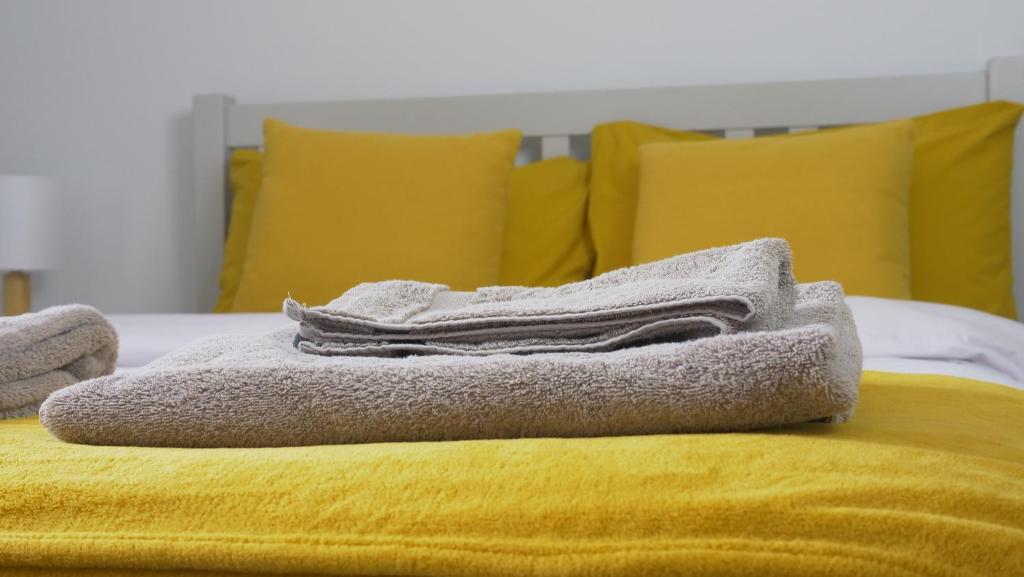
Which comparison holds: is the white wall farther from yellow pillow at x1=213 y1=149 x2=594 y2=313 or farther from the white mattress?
the white mattress

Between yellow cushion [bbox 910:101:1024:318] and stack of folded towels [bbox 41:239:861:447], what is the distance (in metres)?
1.29

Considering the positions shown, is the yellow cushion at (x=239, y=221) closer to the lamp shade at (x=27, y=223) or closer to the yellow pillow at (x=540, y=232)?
the yellow pillow at (x=540, y=232)

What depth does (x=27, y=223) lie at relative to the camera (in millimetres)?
2291

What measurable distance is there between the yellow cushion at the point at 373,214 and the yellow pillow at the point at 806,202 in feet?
1.04

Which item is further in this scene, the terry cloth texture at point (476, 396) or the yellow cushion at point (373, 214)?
the yellow cushion at point (373, 214)

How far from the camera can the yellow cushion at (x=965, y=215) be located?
6.00ft

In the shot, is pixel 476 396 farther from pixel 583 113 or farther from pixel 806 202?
pixel 583 113

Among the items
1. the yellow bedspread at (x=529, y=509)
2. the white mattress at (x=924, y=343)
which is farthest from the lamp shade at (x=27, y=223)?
the yellow bedspread at (x=529, y=509)

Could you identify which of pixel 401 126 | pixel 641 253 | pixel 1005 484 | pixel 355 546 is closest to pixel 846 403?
pixel 1005 484

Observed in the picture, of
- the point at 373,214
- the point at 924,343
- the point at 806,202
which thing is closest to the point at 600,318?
the point at 924,343

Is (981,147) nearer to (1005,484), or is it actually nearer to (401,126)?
(401,126)

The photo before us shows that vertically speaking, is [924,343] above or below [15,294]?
above

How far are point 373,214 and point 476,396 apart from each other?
4.57 feet

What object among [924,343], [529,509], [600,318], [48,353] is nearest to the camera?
[529,509]
